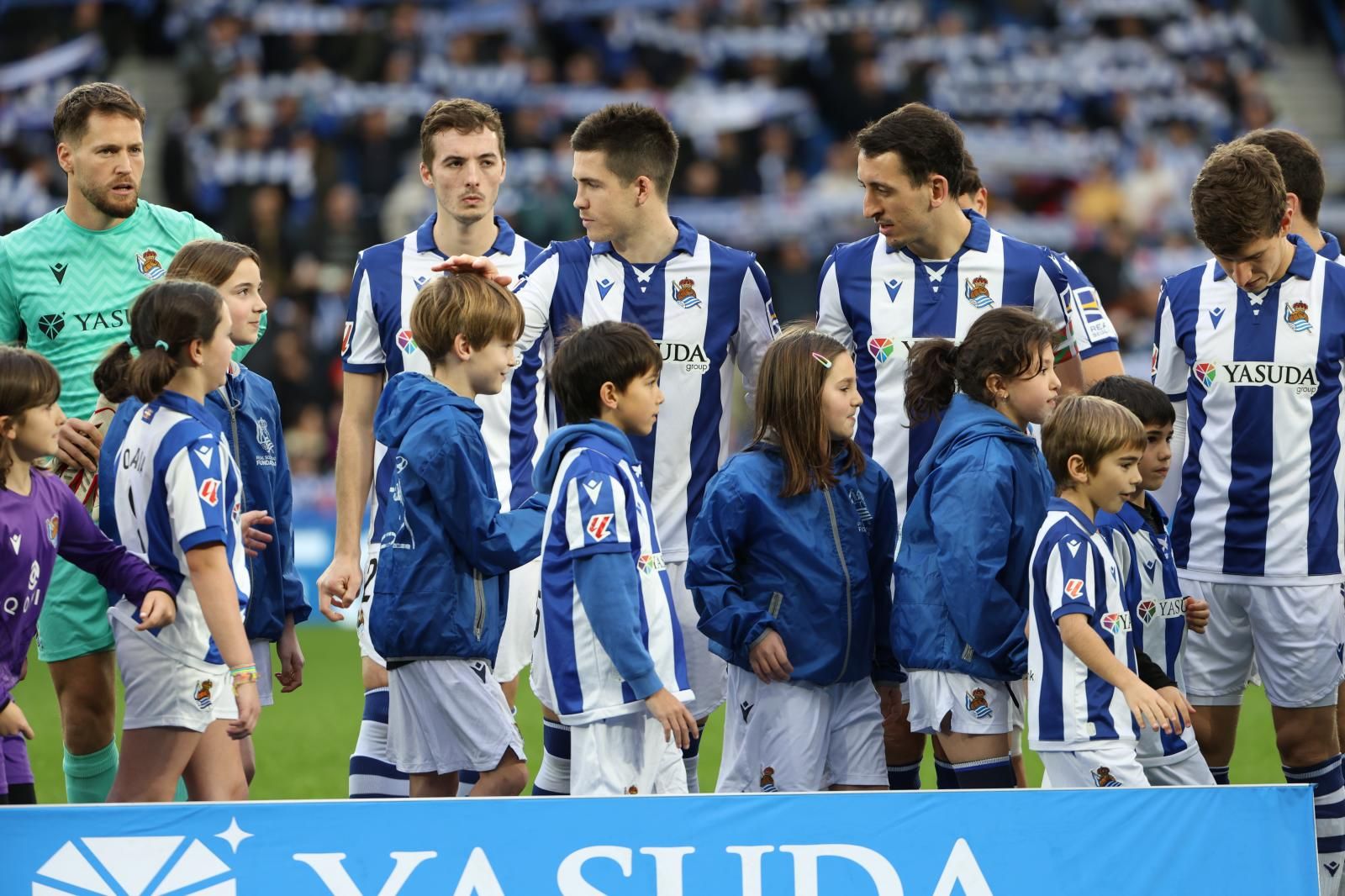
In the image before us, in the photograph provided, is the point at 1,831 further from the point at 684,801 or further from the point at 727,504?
the point at 727,504

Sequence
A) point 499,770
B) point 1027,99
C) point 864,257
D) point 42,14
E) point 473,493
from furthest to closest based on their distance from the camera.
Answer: point 1027,99 < point 42,14 < point 864,257 < point 499,770 < point 473,493

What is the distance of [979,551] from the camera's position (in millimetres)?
5008

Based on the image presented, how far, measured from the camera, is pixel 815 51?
69.2ft

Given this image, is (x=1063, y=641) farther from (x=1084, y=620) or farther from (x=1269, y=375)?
(x=1269, y=375)

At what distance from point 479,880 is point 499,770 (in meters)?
1.23

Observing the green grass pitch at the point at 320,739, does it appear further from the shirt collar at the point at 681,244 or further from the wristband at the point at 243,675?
the shirt collar at the point at 681,244

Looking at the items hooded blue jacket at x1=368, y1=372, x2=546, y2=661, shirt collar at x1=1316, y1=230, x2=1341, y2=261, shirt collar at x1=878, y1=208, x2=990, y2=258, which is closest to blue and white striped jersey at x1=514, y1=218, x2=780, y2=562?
shirt collar at x1=878, y1=208, x2=990, y2=258

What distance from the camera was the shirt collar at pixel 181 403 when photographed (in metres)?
5.04

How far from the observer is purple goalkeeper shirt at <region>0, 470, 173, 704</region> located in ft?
15.2

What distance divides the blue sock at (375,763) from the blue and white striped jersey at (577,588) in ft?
3.56

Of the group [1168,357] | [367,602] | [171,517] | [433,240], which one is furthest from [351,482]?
[1168,357]

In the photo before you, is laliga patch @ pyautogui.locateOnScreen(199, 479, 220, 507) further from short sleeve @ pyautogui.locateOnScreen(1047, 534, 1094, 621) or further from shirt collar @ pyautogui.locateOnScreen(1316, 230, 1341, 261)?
shirt collar @ pyautogui.locateOnScreen(1316, 230, 1341, 261)

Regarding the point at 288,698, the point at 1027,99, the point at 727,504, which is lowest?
the point at 288,698

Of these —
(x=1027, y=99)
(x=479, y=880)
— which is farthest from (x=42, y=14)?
(x=479, y=880)
